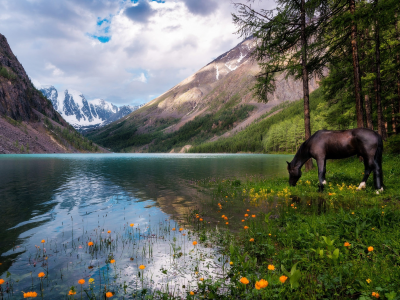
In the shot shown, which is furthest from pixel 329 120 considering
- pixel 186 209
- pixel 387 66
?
pixel 186 209

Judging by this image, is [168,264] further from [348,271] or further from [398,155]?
[398,155]

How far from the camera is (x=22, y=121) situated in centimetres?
16338

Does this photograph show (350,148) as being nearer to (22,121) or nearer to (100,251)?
(100,251)

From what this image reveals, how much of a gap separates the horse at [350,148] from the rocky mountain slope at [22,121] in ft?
514

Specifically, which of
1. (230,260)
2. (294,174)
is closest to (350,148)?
(294,174)

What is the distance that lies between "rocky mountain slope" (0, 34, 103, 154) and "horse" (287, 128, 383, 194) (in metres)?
157

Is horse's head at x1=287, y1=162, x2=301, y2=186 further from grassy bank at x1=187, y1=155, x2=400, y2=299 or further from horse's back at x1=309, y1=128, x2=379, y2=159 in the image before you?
grassy bank at x1=187, y1=155, x2=400, y2=299

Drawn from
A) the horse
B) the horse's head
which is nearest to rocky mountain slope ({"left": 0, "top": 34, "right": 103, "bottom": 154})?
the horse's head

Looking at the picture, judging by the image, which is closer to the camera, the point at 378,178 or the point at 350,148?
the point at 378,178

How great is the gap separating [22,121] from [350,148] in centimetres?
20831

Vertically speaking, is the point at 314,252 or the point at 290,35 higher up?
the point at 290,35

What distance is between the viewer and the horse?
9.88m

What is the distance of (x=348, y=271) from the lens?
373cm

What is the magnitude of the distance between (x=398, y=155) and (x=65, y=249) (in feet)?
74.1
